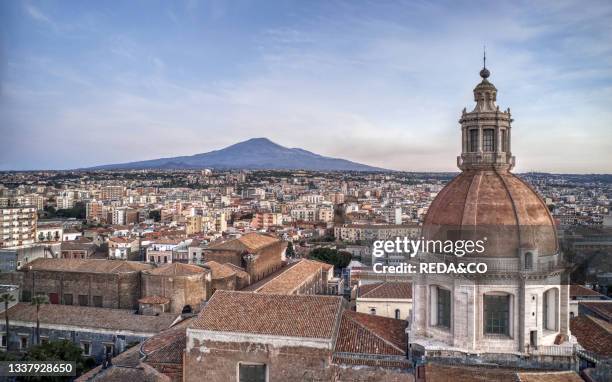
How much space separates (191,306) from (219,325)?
18430 mm

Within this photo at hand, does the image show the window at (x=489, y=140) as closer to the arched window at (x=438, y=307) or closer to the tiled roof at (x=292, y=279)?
the arched window at (x=438, y=307)

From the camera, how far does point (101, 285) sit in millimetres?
37969

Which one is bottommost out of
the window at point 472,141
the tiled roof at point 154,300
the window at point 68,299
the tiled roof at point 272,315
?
the window at point 68,299


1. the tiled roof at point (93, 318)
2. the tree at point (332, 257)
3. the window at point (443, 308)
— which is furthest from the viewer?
the tree at point (332, 257)

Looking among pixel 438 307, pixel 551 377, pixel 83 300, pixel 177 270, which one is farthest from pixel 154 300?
pixel 551 377

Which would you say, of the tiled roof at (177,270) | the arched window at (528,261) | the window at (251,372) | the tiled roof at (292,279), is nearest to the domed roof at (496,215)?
the arched window at (528,261)

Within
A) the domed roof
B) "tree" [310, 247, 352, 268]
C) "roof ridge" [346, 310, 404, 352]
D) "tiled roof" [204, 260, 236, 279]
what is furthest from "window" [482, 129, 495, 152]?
"tree" [310, 247, 352, 268]

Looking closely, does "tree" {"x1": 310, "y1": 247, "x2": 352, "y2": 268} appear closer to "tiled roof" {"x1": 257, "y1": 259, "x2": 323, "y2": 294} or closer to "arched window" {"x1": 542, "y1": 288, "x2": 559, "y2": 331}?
"tiled roof" {"x1": 257, "y1": 259, "x2": 323, "y2": 294}

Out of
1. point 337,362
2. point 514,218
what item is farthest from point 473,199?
point 337,362

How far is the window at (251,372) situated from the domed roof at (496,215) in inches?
285

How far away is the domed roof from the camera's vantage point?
17.0 m

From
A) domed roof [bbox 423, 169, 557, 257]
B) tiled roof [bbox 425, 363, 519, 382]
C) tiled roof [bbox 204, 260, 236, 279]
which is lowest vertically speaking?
tiled roof [bbox 204, 260, 236, 279]

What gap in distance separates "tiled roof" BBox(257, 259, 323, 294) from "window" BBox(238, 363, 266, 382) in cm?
1232

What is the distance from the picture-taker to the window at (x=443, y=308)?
17641 mm
